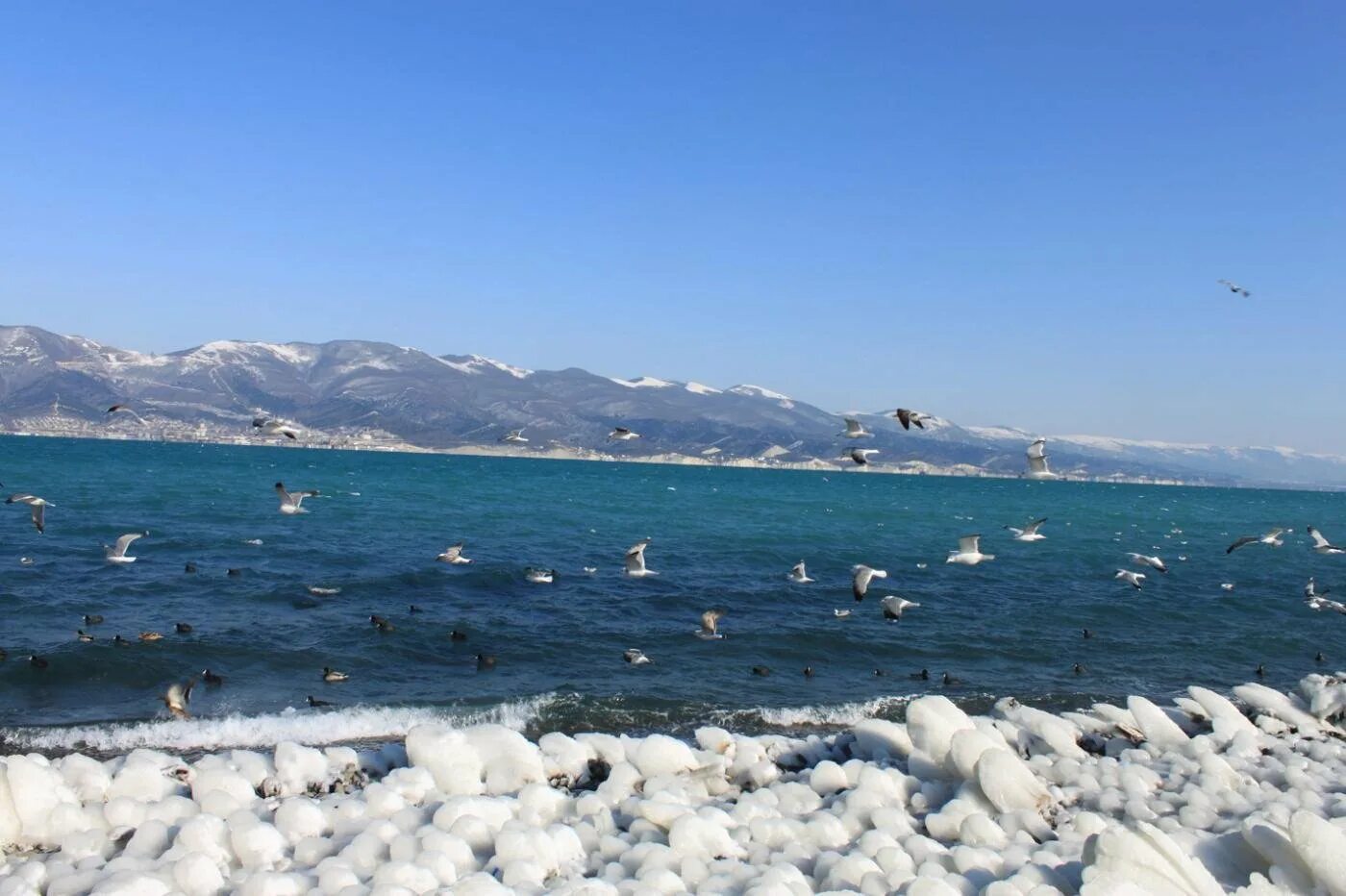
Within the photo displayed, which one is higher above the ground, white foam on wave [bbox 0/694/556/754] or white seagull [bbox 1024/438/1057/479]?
white seagull [bbox 1024/438/1057/479]

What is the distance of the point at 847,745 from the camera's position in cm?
1010

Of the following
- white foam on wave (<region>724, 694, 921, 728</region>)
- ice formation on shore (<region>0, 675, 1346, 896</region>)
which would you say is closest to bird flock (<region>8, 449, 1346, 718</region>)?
white foam on wave (<region>724, 694, 921, 728</region>)

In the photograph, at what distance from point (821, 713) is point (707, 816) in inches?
364

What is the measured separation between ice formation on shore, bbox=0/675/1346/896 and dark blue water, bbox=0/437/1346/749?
6357 mm

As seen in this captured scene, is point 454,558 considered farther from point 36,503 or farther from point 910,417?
point 910,417

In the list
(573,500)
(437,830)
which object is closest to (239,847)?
(437,830)

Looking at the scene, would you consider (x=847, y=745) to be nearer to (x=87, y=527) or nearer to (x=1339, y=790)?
(x=1339, y=790)

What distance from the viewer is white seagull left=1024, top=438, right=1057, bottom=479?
59.2ft

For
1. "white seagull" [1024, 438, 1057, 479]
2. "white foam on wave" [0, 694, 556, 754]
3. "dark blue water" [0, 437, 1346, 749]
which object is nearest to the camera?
"white foam on wave" [0, 694, 556, 754]

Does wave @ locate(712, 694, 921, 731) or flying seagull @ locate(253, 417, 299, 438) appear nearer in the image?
wave @ locate(712, 694, 921, 731)

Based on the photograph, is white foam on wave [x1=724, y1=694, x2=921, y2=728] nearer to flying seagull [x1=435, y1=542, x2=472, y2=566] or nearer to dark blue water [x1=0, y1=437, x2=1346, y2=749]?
dark blue water [x1=0, y1=437, x2=1346, y2=749]

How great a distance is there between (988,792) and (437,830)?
169 inches

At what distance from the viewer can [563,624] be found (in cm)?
2205

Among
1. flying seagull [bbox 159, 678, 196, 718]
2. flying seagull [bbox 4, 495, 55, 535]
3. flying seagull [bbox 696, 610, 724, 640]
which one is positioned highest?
flying seagull [bbox 4, 495, 55, 535]
